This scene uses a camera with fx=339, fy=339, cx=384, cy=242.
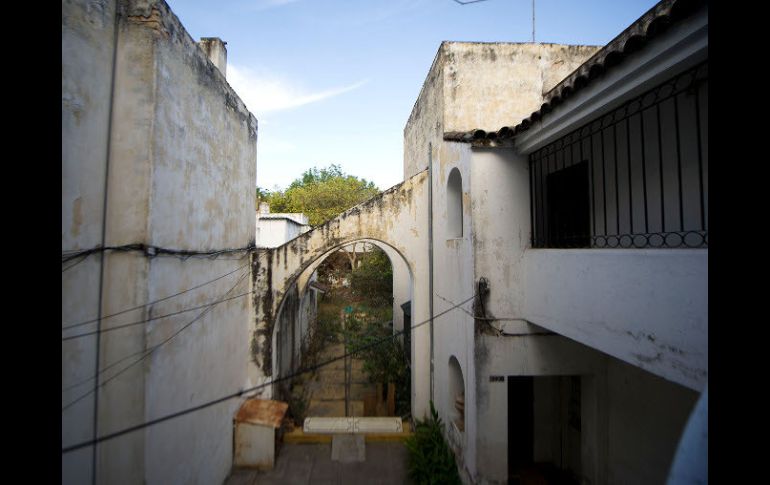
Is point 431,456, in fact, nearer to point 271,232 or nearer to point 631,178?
point 631,178

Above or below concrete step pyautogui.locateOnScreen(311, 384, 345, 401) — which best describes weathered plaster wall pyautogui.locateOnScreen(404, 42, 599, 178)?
above

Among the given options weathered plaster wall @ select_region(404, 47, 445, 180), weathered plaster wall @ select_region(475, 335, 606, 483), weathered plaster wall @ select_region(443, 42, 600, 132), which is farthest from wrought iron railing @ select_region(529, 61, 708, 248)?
weathered plaster wall @ select_region(404, 47, 445, 180)

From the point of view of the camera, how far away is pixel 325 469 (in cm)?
706

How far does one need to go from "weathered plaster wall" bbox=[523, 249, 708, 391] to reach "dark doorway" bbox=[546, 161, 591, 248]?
3.84 ft

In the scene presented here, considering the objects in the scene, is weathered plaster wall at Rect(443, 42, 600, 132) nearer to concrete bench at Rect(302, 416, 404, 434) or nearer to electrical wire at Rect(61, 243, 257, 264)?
electrical wire at Rect(61, 243, 257, 264)

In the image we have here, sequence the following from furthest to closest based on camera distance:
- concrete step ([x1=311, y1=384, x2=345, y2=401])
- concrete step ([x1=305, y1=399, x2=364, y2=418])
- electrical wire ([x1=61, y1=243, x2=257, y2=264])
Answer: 1. concrete step ([x1=311, y1=384, x2=345, y2=401])
2. concrete step ([x1=305, y1=399, x2=364, y2=418])
3. electrical wire ([x1=61, y1=243, x2=257, y2=264])

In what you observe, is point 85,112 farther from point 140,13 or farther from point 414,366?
point 414,366

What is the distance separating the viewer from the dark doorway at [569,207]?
491 centimetres

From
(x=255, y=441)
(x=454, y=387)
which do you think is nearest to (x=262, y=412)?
(x=255, y=441)

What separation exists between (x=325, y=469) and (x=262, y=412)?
1.77 metres

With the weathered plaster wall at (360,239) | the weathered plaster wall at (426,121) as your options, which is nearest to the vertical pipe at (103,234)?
the weathered plaster wall at (360,239)

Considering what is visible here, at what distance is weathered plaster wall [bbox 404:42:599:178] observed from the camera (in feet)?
23.4
